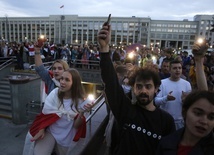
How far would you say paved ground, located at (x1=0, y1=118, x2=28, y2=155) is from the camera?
6203mm

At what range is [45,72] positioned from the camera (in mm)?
3748

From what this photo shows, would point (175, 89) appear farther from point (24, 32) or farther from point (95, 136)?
point (24, 32)

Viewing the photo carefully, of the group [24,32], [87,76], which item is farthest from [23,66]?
[24,32]

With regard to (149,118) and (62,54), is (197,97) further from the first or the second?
(62,54)

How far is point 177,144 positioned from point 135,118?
1.40ft

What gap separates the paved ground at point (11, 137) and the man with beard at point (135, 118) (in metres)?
5.59

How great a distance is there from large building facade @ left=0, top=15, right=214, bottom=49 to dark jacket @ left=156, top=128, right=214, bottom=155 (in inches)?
4517

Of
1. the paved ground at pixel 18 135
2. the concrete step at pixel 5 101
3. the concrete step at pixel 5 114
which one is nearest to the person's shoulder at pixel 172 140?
the paved ground at pixel 18 135

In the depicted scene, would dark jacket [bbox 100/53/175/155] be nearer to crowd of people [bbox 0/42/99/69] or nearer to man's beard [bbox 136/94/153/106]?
man's beard [bbox 136/94/153/106]

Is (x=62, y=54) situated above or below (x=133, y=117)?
above

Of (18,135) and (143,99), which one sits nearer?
(143,99)

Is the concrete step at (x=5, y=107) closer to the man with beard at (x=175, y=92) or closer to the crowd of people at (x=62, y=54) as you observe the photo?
the crowd of people at (x=62, y=54)

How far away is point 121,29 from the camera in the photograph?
121 m

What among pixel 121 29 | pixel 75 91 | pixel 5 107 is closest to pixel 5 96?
pixel 5 107
